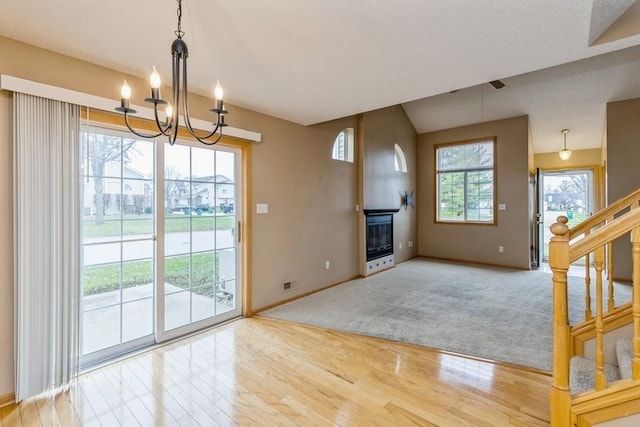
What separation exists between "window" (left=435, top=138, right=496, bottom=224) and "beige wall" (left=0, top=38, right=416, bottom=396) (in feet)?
6.23

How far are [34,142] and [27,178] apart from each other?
0.25 m

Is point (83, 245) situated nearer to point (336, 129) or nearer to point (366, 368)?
point (366, 368)

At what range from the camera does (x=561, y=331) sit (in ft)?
5.15

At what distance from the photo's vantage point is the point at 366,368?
2.42 meters

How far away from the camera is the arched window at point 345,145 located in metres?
5.21

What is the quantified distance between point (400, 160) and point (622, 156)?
A: 11.6ft

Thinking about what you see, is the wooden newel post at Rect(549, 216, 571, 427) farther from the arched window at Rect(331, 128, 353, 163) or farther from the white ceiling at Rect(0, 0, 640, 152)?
the arched window at Rect(331, 128, 353, 163)

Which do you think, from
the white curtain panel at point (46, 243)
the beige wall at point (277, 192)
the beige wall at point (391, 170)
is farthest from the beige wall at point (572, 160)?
the white curtain panel at point (46, 243)

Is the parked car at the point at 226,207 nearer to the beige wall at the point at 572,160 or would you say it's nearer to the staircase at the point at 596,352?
the staircase at the point at 596,352

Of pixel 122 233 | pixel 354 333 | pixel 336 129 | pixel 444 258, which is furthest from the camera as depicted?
pixel 444 258

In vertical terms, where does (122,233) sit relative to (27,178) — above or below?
below

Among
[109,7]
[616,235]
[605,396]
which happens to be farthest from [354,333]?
[109,7]

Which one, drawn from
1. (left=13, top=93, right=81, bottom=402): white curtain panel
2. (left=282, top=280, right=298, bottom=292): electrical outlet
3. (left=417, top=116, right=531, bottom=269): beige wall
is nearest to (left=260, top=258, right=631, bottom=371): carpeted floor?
(left=282, top=280, right=298, bottom=292): electrical outlet

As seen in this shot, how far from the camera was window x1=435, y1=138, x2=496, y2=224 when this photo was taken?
6453 mm
